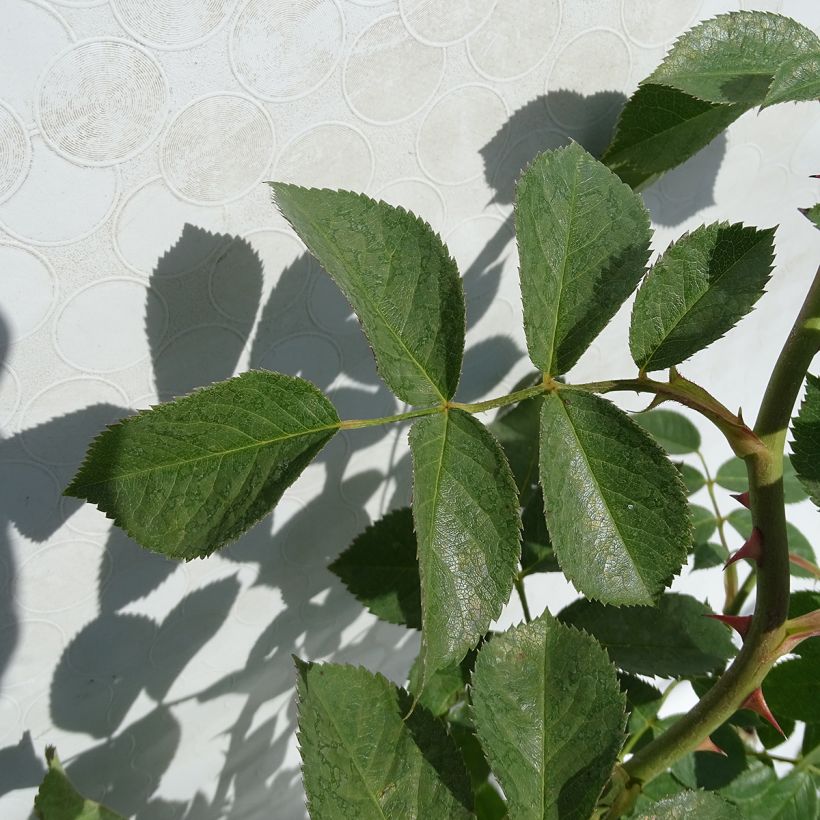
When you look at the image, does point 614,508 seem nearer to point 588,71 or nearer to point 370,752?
point 370,752

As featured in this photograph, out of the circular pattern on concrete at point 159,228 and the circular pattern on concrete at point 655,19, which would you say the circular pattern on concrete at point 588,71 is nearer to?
the circular pattern on concrete at point 655,19

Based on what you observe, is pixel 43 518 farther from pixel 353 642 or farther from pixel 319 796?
pixel 353 642

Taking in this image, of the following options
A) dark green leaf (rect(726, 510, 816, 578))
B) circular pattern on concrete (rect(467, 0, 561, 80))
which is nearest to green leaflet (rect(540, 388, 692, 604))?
circular pattern on concrete (rect(467, 0, 561, 80))

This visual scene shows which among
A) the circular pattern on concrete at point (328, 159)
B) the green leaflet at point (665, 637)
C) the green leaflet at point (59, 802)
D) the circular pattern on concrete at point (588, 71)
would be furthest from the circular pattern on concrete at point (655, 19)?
the green leaflet at point (59, 802)

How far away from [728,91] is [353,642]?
0.68 meters

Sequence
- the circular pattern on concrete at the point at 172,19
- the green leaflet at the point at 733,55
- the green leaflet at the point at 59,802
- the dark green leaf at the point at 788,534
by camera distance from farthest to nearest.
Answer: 1. the dark green leaf at the point at 788,534
2. the green leaflet at the point at 59,802
3. the green leaflet at the point at 733,55
4. the circular pattern on concrete at the point at 172,19

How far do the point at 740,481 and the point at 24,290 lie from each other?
72 centimetres

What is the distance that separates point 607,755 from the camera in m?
0.50

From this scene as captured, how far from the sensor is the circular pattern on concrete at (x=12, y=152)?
444mm

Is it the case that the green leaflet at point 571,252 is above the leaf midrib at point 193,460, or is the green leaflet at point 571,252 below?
above

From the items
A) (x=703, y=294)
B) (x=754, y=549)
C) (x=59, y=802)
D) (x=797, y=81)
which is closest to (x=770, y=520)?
(x=754, y=549)

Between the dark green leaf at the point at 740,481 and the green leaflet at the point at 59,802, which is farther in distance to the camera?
the dark green leaf at the point at 740,481

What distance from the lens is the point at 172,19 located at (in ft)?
1.49

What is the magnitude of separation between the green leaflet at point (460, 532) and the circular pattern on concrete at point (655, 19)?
0.35 metres
